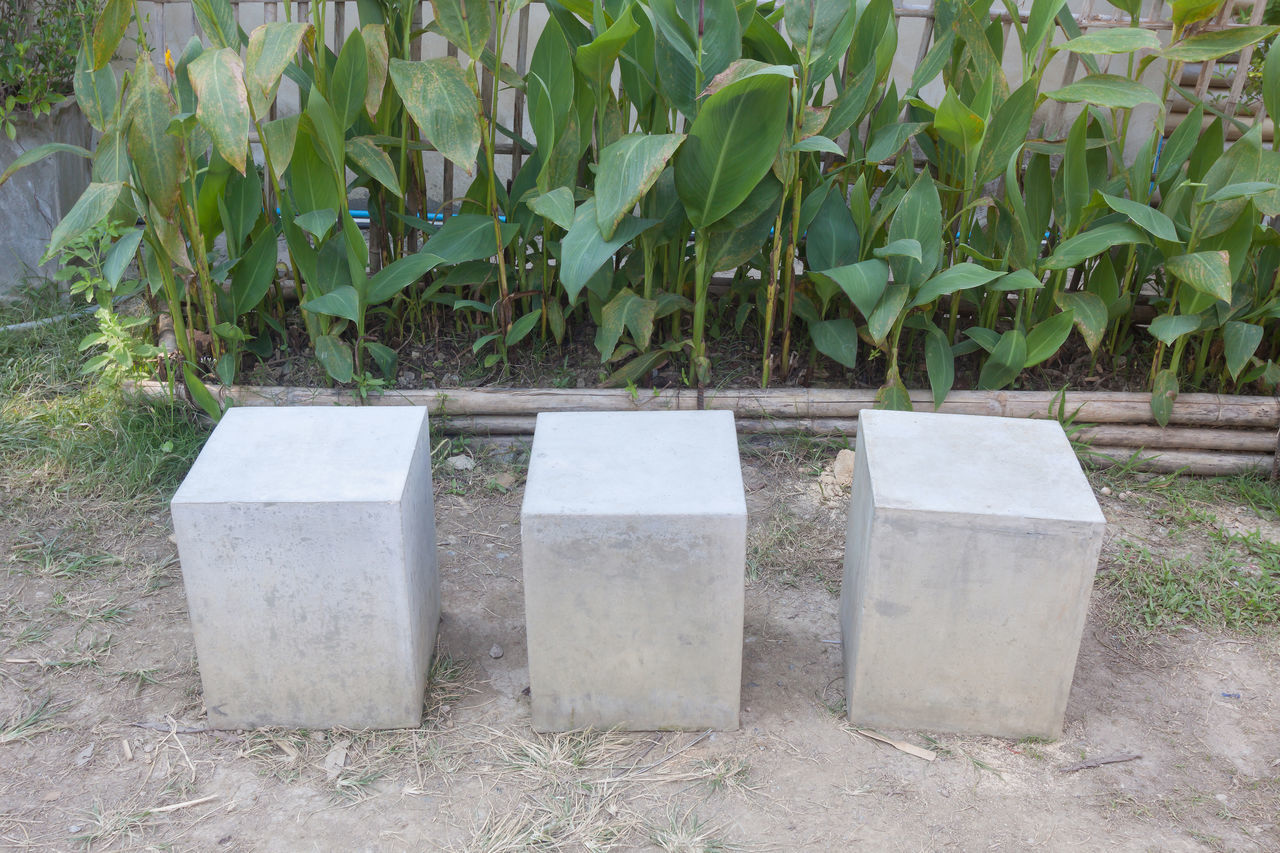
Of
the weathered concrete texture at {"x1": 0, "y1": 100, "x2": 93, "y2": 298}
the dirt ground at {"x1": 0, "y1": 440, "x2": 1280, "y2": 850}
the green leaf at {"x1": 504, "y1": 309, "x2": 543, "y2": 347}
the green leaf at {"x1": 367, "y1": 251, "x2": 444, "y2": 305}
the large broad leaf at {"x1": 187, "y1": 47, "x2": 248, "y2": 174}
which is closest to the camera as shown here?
the dirt ground at {"x1": 0, "y1": 440, "x2": 1280, "y2": 850}

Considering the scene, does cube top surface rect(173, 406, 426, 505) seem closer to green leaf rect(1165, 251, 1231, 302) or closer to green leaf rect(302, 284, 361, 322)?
green leaf rect(302, 284, 361, 322)

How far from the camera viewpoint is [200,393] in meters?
2.49

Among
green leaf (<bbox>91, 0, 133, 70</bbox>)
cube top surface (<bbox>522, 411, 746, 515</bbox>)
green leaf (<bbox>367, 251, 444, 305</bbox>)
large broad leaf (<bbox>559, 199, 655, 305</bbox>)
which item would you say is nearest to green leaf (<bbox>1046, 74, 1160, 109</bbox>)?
large broad leaf (<bbox>559, 199, 655, 305</bbox>)

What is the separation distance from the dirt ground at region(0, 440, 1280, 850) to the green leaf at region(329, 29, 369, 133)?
1.14 meters

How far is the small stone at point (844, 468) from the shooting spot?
8.15 feet

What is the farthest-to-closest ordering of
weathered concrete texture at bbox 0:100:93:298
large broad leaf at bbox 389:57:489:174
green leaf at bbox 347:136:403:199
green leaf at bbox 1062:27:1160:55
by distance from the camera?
1. weathered concrete texture at bbox 0:100:93:298
2. green leaf at bbox 347:136:403:199
3. large broad leaf at bbox 389:57:489:174
4. green leaf at bbox 1062:27:1160:55

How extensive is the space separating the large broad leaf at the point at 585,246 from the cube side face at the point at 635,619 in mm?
769

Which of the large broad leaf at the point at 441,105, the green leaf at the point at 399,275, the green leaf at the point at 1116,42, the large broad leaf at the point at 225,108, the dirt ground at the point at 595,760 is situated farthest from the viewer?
the green leaf at the point at 399,275

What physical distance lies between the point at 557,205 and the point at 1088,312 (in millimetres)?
1279

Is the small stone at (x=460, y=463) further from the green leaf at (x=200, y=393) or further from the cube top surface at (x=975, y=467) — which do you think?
the cube top surface at (x=975, y=467)

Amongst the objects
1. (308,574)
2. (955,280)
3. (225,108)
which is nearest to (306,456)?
(308,574)

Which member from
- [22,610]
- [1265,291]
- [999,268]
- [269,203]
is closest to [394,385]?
[269,203]

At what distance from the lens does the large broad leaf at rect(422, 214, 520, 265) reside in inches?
99.8

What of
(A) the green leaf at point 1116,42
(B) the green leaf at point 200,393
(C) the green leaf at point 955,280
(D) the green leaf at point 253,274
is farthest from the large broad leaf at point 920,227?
(B) the green leaf at point 200,393
